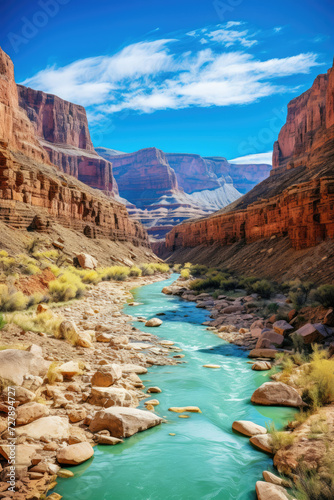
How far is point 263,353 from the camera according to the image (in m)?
8.24

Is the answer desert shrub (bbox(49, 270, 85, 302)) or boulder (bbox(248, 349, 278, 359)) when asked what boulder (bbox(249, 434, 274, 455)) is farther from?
desert shrub (bbox(49, 270, 85, 302))

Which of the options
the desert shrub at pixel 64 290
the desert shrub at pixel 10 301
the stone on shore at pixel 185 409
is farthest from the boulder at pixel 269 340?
the desert shrub at pixel 64 290

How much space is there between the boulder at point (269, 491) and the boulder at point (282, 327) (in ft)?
20.1

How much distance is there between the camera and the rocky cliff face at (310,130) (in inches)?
1574

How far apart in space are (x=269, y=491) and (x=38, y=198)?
30.2m

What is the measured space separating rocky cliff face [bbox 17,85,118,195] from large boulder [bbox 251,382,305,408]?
9582 cm

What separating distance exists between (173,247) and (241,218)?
3908 cm

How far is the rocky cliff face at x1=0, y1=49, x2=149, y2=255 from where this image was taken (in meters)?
24.8

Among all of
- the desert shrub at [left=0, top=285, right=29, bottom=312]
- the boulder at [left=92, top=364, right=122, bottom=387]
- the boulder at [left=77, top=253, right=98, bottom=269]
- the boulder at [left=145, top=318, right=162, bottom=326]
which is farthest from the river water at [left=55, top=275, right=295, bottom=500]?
the boulder at [left=77, top=253, right=98, bottom=269]

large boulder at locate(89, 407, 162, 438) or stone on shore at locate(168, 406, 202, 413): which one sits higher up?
large boulder at locate(89, 407, 162, 438)

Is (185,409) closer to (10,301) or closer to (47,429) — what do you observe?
(47,429)

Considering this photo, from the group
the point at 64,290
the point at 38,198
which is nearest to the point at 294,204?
the point at 64,290

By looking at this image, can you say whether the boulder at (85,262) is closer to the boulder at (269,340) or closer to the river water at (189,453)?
→ the boulder at (269,340)

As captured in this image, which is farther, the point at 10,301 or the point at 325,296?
the point at 325,296
